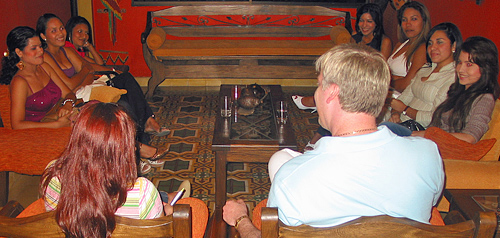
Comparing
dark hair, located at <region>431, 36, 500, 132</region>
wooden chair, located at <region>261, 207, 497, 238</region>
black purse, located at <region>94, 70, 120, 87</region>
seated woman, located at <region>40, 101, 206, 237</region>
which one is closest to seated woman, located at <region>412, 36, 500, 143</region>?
dark hair, located at <region>431, 36, 500, 132</region>

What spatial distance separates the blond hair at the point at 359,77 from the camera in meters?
1.39

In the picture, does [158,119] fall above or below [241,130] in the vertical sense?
below

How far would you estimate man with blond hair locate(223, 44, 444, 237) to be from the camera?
1.32 metres

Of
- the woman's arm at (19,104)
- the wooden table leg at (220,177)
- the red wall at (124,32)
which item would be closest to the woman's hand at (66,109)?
the woman's arm at (19,104)

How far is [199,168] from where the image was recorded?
142 inches

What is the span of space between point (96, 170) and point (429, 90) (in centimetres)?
268

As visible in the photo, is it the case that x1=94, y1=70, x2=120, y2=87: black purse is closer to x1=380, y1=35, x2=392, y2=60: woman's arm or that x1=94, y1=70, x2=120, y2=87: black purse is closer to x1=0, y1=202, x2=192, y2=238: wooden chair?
x1=0, y1=202, x2=192, y2=238: wooden chair

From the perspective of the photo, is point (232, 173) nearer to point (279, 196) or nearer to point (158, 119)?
point (158, 119)

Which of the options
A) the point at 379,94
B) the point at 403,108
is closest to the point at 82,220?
the point at 379,94

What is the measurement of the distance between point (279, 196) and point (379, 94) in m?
0.49

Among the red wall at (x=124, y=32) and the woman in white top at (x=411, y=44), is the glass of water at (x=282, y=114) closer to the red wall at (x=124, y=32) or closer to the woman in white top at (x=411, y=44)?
the woman in white top at (x=411, y=44)

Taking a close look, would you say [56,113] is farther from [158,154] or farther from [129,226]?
[129,226]

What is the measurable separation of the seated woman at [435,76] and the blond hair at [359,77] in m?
1.91

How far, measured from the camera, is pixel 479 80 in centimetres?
264
